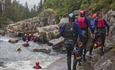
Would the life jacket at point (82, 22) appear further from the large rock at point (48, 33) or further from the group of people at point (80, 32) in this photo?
the large rock at point (48, 33)

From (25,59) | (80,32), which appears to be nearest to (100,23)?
(80,32)

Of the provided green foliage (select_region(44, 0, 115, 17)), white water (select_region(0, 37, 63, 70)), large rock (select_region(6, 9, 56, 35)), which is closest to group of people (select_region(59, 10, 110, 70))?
white water (select_region(0, 37, 63, 70))

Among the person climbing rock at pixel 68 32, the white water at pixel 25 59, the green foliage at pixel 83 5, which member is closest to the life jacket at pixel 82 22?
the person climbing rock at pixel 68 32

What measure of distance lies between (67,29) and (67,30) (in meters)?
0.04

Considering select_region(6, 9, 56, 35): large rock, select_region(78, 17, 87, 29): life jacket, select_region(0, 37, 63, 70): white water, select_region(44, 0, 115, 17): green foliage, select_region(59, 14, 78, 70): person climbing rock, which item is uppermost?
select_region(6, 9, 56, 35): large rock

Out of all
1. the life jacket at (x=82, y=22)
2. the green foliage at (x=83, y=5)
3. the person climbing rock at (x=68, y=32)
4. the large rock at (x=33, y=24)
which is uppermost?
the large rock at (x=33, y=24)

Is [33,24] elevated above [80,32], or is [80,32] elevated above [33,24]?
[33,24]

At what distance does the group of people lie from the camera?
12977 millimetres

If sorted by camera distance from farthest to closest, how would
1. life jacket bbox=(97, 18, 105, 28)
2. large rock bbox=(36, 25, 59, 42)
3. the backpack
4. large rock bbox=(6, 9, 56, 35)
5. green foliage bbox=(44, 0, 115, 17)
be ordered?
large rock bbox=(6, 9, 56, 35) → large rock bbox=(36, 25, 59, 42) → green foliage bbox=(44, 0, 115, 17) → life jacket bbox=(97, 18, 105, 28) → the backpack

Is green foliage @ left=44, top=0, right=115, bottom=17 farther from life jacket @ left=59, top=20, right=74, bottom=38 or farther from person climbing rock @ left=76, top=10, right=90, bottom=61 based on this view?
life jacket @ left=59, top=20, right=74, bottom=38

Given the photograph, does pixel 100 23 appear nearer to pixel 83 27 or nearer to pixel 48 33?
pixel 83 27

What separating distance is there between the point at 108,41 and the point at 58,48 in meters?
17.6

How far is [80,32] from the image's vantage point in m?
13.6

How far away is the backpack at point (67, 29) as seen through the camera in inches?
508
